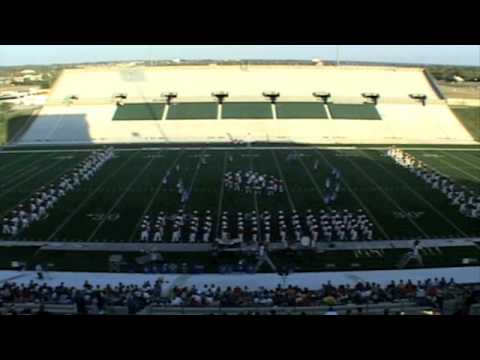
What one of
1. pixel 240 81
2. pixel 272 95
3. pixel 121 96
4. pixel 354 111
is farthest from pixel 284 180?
pixel 240 81

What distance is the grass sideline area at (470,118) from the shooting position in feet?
112

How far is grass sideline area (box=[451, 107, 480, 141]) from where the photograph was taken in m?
34.2

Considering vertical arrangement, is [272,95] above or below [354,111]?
above

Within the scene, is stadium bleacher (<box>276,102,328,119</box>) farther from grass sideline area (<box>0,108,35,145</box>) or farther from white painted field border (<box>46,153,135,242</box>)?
grass sideline area (<box>0,108,35,145</box>)

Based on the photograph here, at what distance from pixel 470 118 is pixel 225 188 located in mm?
22942

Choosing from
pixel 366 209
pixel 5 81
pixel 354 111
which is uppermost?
pixel 5 81

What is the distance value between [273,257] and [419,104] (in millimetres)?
29142

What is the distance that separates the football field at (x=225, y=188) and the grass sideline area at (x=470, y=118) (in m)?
6.67

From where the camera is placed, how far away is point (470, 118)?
36.8m

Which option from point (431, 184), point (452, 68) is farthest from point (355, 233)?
point (452, 68)

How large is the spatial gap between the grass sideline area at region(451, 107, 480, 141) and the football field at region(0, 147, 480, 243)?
21.9 feet

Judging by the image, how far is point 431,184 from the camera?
1998cm

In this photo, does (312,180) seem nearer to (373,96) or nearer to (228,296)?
(228,296)

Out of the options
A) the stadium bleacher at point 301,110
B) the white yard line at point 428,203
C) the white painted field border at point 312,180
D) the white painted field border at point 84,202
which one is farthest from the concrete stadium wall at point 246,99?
the white yard line at point 428,203
